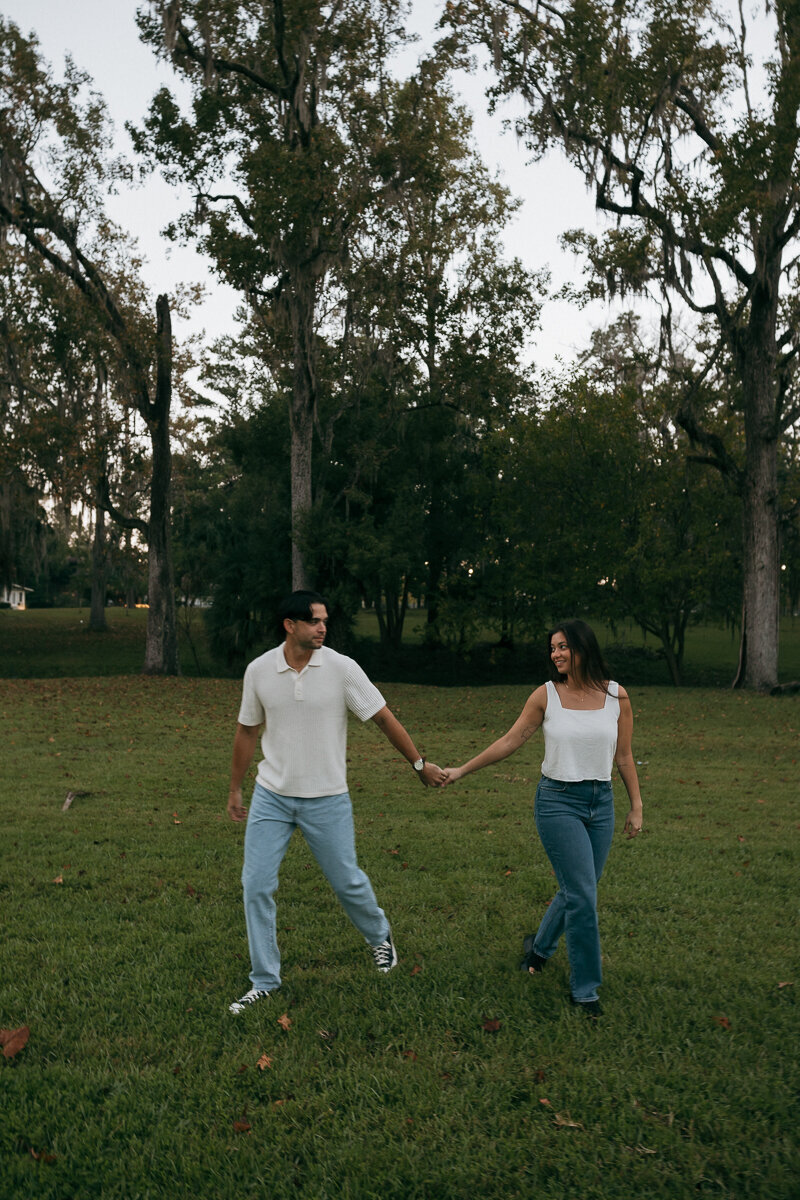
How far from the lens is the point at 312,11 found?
2205cm

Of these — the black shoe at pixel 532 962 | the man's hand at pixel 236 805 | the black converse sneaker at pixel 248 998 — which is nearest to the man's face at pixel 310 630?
the man's hand at pixel 236 805

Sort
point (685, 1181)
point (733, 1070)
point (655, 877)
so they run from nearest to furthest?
point (685, 1181) → point (733, 1070) → point (655, 877)

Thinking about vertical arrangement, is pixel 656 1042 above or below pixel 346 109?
below

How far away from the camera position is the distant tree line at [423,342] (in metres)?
21.4

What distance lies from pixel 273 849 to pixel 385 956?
100 cm

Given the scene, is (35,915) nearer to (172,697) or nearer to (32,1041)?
(32,1041)

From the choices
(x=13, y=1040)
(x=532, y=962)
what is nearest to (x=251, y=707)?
(x=13, y=1040)

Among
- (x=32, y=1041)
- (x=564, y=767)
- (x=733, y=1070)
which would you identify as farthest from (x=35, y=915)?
(x=733, y=1070)

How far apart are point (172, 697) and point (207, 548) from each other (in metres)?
14.6

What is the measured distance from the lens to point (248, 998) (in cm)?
483

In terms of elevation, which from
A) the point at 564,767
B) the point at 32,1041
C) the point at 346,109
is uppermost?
the point at 346,109

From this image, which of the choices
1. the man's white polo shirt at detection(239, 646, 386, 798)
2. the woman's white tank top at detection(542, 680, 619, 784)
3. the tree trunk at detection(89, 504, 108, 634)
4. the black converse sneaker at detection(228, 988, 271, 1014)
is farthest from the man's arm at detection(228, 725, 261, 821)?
the tree trunk at detection(89, 504, 108, 634)

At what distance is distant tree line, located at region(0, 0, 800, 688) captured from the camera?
21391 millimetres

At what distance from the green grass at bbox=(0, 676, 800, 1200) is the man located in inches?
19.5
